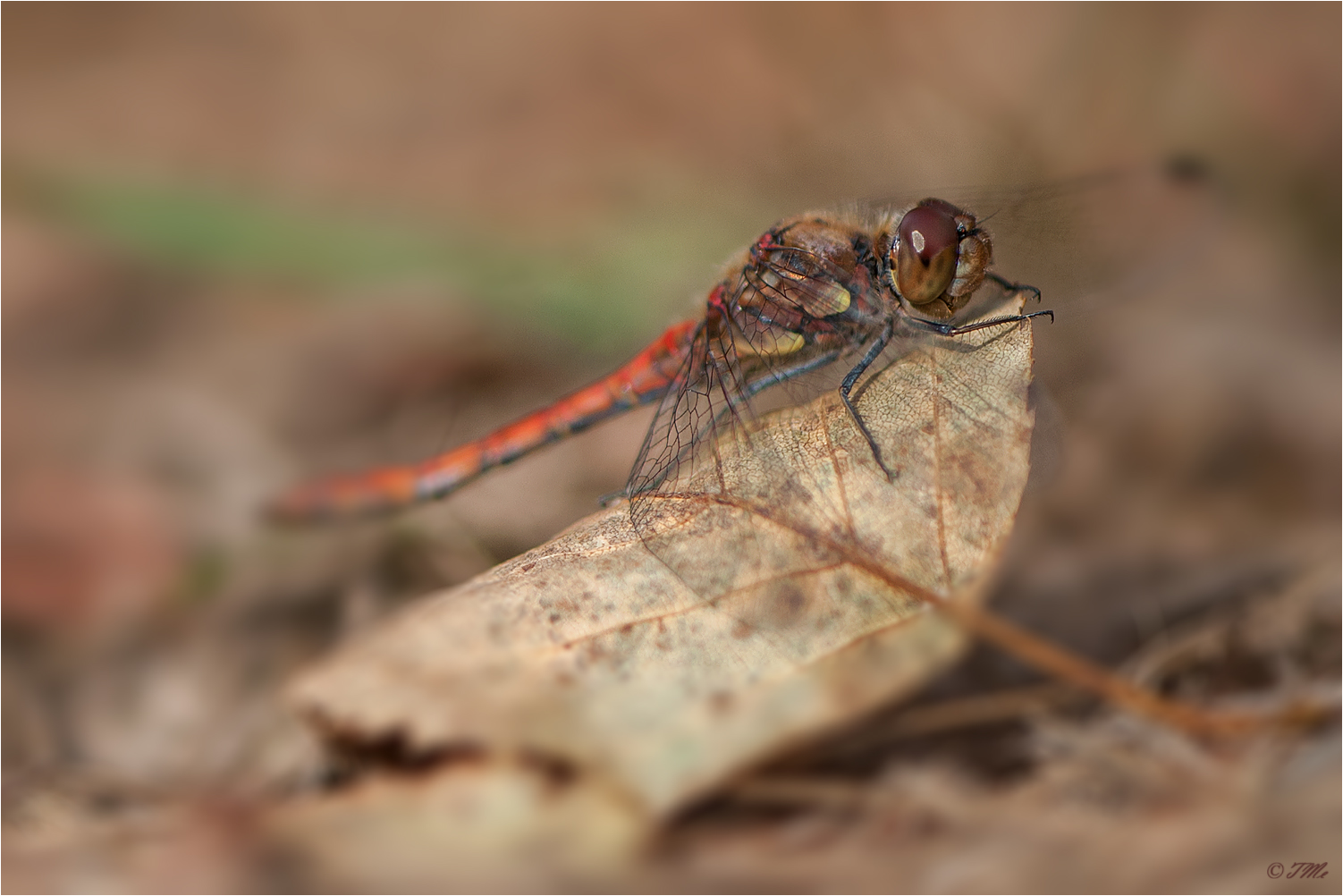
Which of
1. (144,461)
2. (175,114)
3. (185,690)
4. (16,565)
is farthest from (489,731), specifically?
(175,114)

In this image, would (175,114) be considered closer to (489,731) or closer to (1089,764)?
(489,731)

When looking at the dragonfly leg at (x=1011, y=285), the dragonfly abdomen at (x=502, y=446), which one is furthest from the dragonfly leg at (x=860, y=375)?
the dragonfly abdomen at (x=502, y=446)

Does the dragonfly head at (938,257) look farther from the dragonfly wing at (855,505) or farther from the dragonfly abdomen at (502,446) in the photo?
the dragonfly abdomen at (502,446)

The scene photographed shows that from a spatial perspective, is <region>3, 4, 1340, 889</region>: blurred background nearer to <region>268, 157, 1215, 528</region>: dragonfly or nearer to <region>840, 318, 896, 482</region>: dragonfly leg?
<region>268, 157, 1215, 528</region>: dragonfly

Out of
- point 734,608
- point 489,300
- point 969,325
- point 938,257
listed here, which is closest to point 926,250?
point 938,257

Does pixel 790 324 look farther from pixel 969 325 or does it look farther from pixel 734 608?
pixel 734 608
